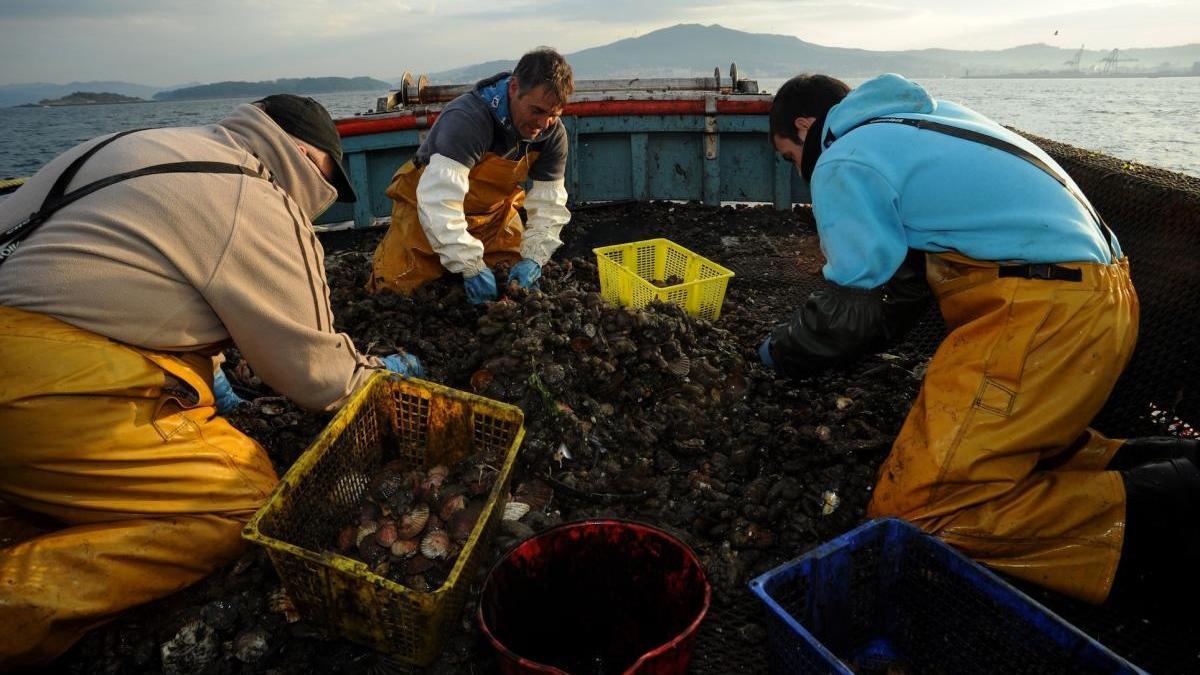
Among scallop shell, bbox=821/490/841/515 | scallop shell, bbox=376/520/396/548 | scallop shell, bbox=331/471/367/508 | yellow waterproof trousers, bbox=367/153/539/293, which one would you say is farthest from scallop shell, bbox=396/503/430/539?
yellow waterproof trousers, bbox=367/153/539/293

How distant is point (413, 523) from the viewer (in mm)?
2305

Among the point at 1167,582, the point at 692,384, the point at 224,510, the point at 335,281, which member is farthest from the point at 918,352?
the point at 335,281

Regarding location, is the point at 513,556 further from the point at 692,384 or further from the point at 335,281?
the point at 335,281

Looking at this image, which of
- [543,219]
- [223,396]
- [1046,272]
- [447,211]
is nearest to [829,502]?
[1046,272]

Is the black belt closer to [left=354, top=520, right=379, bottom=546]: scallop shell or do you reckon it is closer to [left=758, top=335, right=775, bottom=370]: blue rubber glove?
[left=758, top=335, right=775, bottom=370]: blue rubber glove

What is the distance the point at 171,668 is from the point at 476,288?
2431 mm

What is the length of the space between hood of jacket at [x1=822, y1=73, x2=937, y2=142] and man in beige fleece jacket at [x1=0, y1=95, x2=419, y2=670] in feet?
6.64

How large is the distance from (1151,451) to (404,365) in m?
3.03

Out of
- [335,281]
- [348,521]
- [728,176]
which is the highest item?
[728,176]

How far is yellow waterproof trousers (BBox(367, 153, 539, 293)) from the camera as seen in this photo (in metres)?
4.24

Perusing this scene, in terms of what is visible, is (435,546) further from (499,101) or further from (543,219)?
(543,219)

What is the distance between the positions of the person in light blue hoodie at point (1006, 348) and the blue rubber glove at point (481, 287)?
209cm

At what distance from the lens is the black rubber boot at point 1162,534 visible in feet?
6.95

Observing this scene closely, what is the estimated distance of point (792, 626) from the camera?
1660 millimetres
